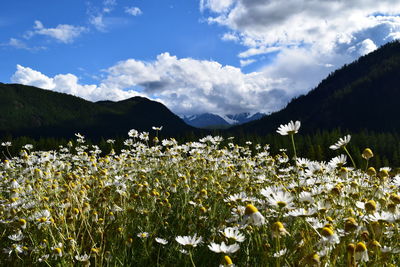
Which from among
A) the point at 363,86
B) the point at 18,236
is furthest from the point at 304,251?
the point at 363,86

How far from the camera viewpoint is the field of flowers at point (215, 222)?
277cm

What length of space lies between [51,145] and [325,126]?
159 m

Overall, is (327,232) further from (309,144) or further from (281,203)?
(309,144)

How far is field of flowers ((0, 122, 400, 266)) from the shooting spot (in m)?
2.77

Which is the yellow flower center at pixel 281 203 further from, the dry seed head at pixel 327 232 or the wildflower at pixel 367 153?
the wildflower at pixel 367 153

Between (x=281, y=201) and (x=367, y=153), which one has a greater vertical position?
(x=367, y=153)

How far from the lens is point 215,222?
485 cm

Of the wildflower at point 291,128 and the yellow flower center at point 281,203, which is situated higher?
the wildflower at point 291,128

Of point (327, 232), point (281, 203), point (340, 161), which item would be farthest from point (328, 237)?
point (340, 161)

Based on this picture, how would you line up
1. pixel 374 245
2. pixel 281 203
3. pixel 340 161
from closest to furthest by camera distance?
pixel 374 245 → pixel 281 203 → pixel 340 161

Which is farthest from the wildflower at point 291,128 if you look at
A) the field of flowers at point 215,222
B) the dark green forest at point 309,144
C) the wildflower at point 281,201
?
the dark green forest at point 309,144

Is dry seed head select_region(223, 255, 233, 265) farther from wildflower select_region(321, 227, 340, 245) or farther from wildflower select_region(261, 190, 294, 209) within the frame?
wildflower select_region(321, 227, 340, 245)

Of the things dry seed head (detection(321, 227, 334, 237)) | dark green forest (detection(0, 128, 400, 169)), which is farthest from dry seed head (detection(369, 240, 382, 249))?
dark green forest (detection(0, 128, 400, 169))

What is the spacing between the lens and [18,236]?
4020 millimetres
